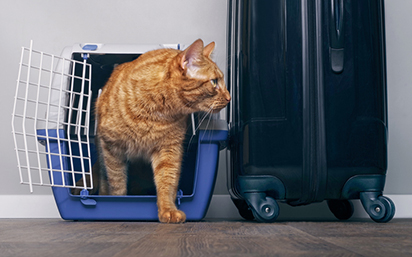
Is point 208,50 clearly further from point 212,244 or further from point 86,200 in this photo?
point 212,244

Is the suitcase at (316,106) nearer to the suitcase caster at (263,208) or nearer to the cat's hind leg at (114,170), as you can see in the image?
the suitcase caster at (263,208)

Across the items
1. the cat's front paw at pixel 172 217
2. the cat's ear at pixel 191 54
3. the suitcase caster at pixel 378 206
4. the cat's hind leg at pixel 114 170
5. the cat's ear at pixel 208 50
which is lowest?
the cat's front paw at pixel 172 217

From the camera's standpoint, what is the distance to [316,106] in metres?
1.14

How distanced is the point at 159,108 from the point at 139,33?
733mm

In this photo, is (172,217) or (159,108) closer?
(172,217)

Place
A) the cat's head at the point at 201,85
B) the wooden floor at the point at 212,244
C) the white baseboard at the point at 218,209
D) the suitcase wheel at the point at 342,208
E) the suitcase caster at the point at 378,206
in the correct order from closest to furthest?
the wooden floor at the point at 212,244
the suitcase caster at the point at 378,206
the cat's head at the point at 201,85
the suitcase wheel at the point at 342,208
the white baseboard at the point at 218,209

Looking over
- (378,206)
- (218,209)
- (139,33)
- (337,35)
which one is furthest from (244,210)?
(139,33)

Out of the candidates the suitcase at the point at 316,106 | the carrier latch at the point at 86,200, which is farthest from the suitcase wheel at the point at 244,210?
the carrier latch at the point at 86,200

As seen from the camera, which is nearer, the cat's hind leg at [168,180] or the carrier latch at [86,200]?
the cat's hind leg at [168,180]

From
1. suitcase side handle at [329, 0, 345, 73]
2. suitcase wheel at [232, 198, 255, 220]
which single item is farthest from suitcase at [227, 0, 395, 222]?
suitcase wheel at [232, 198, 255, 220]

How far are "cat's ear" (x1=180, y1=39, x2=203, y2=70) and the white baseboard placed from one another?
0.79 m

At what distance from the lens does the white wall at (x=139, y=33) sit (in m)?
1.73

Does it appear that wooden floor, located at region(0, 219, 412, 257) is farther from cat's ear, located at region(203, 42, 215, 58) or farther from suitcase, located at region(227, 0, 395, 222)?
cat's ear, located at region(203, 42, 215, 58)

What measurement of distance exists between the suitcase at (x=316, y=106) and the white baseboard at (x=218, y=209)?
1.93 ft
